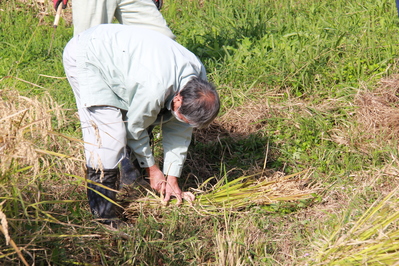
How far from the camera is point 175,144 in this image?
3.66 meters

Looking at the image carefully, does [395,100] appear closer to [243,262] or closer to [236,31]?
[236,31]

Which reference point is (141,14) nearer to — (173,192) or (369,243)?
(173,192)

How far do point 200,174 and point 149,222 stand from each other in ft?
3.02

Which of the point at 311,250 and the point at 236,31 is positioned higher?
the point at 236,31

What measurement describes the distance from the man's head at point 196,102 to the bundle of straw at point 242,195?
0.74 metres

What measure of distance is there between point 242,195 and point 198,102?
38.5 inches

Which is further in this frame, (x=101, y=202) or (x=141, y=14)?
(x=141, y=14)

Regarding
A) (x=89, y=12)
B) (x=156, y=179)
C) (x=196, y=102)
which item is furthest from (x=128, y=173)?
(x=89, y=12)

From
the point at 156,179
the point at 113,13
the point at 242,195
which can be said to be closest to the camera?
the point at 156,179

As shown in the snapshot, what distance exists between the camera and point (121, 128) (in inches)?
128

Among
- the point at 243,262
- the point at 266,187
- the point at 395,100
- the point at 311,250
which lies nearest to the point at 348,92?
the point at 395,100

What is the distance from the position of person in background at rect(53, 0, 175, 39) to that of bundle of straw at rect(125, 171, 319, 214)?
1557 millimetres

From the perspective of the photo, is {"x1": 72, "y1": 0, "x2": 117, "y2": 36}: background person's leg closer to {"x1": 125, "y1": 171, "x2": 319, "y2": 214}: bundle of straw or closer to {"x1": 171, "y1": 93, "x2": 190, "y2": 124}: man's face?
{"x1": 171, "y1": 93, "x2": 190, "y2": 124}: man's face

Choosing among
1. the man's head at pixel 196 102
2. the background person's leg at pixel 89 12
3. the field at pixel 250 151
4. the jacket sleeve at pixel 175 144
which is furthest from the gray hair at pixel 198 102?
the background person's leg at pixel 89 12
